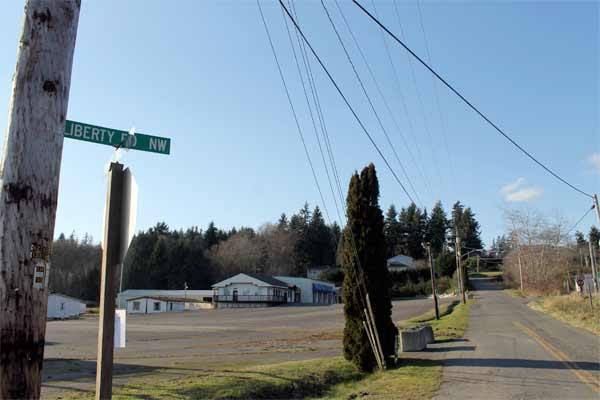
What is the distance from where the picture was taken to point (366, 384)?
11688 mm

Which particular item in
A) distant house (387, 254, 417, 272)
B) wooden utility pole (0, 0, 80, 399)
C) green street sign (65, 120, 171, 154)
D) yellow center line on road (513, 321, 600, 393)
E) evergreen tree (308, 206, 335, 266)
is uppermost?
evergreen tree (308, 206, 335, 266)

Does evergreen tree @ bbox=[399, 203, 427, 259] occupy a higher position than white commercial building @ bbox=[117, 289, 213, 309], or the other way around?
evergreen tree @ bbox=[399, 203, 427, 259]

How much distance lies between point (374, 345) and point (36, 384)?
36.9ft

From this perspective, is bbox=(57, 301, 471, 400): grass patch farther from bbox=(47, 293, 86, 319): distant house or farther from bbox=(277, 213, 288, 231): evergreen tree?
bbox=(277, 213, 288, 231): evergreen tree

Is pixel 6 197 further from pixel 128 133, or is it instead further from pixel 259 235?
pixel 259 235

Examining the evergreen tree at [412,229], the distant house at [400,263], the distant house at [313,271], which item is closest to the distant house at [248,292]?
the distant house at [313,271]

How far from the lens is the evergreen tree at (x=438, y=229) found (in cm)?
12438

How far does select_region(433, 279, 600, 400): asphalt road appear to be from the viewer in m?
10.2

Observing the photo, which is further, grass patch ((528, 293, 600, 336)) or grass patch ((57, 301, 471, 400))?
grass patch ((528, 293, 600, 336))

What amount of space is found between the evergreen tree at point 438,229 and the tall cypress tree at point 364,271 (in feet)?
365

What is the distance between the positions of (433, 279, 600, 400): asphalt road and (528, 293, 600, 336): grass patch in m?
2.02

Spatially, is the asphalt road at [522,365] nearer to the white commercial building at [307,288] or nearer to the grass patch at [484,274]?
the white commercial building at [307,288]

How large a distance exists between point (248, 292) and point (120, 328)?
242 ft

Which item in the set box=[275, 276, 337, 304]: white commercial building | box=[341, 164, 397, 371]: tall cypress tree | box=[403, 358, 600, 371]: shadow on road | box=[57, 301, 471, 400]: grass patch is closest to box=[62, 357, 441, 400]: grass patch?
box=[57, 301, 471, 400]: grass patch
